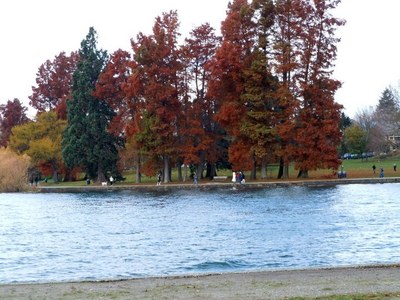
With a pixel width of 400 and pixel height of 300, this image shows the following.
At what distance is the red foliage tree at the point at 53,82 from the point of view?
104 m

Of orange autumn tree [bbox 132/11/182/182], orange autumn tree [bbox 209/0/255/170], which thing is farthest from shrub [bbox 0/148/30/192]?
orange autumn tree [bbox 209/0/255/170]

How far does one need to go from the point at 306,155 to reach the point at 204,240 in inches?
1622

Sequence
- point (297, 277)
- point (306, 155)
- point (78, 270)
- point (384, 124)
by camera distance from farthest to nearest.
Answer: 1. point (384, 124)
2. point (306, 155)
3. point (78, 270)
4. point (297, 277)

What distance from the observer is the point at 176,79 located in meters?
75.6

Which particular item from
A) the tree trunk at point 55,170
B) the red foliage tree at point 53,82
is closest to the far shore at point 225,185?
the tree trunk at point 55,170

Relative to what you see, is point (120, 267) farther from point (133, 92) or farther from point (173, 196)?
point (133, 92)

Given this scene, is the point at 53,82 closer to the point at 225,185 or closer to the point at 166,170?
the point at 166,170

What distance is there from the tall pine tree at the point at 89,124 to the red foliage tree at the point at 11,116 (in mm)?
30606

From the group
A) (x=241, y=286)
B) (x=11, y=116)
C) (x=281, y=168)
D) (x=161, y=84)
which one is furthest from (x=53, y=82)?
(x=241, y=286)

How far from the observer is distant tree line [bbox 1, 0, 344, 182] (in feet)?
229

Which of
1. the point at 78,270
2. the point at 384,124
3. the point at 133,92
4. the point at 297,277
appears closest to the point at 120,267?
the point at 78,270

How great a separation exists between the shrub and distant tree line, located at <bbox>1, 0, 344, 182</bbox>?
9.05 meters

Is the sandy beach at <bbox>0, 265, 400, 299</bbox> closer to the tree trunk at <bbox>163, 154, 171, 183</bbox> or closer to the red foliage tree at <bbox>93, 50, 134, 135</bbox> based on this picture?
the tree trunk at <bbox>163, 154, 171, 183</bbox>

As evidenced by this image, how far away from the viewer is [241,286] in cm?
1662
